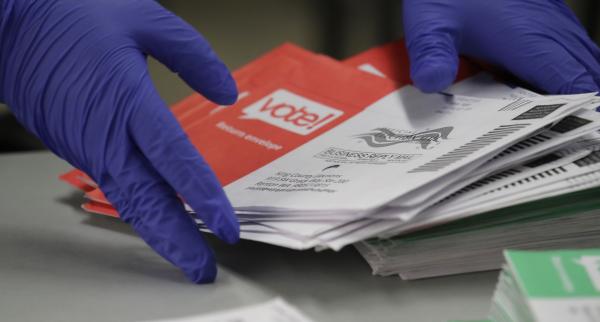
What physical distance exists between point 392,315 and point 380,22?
958mm

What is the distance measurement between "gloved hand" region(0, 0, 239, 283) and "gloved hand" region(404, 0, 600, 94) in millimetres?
261

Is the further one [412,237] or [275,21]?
[275,21]

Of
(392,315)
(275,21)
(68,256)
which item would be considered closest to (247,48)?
(275,21)

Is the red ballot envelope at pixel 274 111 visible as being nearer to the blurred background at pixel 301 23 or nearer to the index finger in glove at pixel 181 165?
the index finger in glove at pixel 181 165

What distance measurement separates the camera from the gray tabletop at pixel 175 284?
24.6 inches

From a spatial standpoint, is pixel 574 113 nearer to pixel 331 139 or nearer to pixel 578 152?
pixel 578 152

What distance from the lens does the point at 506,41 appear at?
0.92m

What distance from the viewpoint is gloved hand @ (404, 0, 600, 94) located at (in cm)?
Answer: 87

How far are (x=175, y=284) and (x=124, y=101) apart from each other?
7.4 inches

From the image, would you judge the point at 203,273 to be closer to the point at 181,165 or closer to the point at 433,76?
the point at 181,165

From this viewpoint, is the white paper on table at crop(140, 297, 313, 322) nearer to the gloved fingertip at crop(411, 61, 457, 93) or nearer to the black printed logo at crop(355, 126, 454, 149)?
the black printed logo at crop(355, 126, 454, 149)

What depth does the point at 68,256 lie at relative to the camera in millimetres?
728

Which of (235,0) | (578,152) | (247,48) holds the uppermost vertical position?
(578,152)

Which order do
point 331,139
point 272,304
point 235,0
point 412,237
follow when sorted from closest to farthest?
point 272,304 → point 412,237 → point 331,139 → point 235,0
